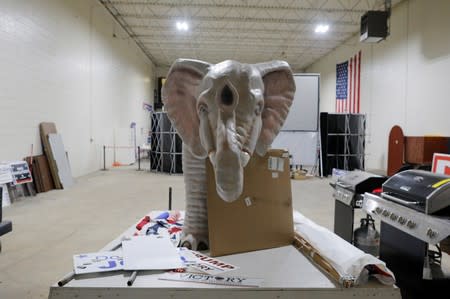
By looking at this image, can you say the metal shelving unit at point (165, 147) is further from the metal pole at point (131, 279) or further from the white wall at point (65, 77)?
the metal pole at point (131, 279)

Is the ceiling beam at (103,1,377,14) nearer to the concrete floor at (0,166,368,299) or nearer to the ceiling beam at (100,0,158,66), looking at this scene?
the ceiling beam at (100,0,158,66)

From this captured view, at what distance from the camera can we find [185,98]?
5.51 ft

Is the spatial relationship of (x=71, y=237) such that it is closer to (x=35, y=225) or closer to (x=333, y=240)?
(x=35, y=225)

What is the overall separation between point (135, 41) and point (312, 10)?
724 cm

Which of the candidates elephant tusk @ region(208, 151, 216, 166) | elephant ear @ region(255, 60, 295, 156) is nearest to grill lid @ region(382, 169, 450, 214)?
elephant ear @ region(255, 60, 295, 156)

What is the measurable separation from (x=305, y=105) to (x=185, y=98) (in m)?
7.46

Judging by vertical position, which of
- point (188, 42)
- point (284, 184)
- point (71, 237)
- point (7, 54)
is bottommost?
point (71, 237)

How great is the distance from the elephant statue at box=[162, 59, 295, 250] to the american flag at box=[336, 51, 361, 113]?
1109 centimetres

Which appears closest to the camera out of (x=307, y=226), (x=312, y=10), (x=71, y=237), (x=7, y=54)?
(x=307, y=226)

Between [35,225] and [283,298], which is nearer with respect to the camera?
[283,298]

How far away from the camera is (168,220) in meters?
2.28

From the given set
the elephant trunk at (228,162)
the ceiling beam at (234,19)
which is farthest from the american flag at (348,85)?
the elephant trunk at (228,162)

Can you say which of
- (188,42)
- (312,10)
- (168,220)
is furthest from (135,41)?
(168,220)

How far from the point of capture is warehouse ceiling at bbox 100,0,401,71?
9727 millimetres
